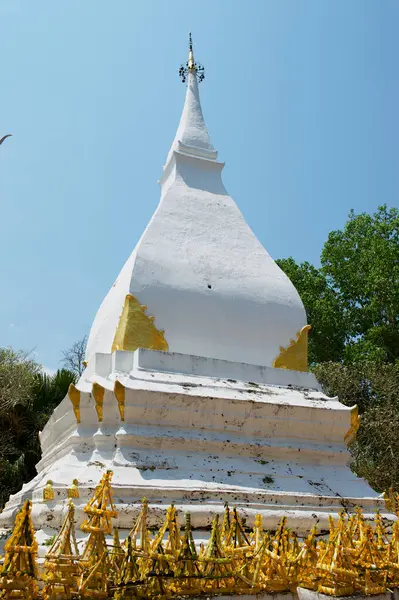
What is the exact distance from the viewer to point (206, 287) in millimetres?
7020

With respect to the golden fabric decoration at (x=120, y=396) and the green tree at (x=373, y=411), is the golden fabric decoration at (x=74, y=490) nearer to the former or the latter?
the golden fabric decoration at (x=120, y=396)

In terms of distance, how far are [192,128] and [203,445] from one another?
592 cm

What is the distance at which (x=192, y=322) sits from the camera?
6.80 metres

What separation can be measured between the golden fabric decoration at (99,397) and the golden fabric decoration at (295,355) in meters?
2.37

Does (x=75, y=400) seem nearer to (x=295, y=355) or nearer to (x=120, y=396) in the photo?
(x=120, y=396)

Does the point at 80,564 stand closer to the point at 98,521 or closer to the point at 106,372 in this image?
the point at 98,521

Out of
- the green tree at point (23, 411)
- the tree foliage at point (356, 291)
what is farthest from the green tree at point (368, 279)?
the green tree at point (23, 411)

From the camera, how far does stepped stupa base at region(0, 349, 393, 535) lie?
16.6 ft

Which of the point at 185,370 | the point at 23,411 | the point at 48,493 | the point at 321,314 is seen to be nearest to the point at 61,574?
the point at 48,493

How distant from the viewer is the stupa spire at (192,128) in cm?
901

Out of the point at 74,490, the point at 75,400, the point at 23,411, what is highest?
the point at 75,400

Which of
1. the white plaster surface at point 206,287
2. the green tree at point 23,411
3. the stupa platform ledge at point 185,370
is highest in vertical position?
the white plaster surface at point 206,287

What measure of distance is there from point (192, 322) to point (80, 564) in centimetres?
395

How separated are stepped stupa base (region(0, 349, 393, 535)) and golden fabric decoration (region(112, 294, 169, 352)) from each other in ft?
0.80
